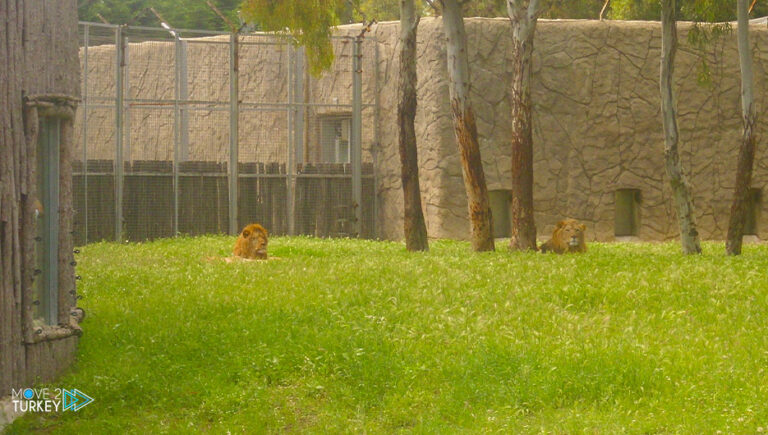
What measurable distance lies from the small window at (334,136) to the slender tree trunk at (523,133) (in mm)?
8664

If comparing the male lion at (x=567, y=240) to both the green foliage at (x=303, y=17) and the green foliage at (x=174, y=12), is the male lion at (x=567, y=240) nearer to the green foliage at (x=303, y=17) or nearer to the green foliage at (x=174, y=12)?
the green foliage at (x=303, y=17)

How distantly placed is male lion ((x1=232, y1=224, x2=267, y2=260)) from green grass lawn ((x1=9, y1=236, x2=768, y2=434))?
354 cm

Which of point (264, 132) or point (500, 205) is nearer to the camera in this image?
point (500, 205)

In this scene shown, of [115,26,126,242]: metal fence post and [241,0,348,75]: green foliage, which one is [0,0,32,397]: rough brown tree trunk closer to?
[241,0,348,75]: green foliage

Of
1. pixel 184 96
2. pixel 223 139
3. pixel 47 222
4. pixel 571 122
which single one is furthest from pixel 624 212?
pixel 47 222

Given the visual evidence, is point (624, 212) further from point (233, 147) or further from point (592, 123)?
point (233, 147)

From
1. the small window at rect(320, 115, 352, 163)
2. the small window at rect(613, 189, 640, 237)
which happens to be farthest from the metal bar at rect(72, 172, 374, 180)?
the small window at rect(613, 189, 640, 237)

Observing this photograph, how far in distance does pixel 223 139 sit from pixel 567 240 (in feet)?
37.7

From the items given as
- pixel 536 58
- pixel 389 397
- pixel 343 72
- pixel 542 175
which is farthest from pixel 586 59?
pixel 389 397

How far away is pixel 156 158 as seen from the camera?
86.3 feet

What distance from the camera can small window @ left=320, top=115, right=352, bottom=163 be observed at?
26344 millimetres

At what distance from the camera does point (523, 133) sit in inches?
Result: 720

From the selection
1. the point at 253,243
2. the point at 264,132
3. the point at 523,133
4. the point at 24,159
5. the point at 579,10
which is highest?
the point at 579,10

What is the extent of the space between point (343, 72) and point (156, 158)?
514cm
